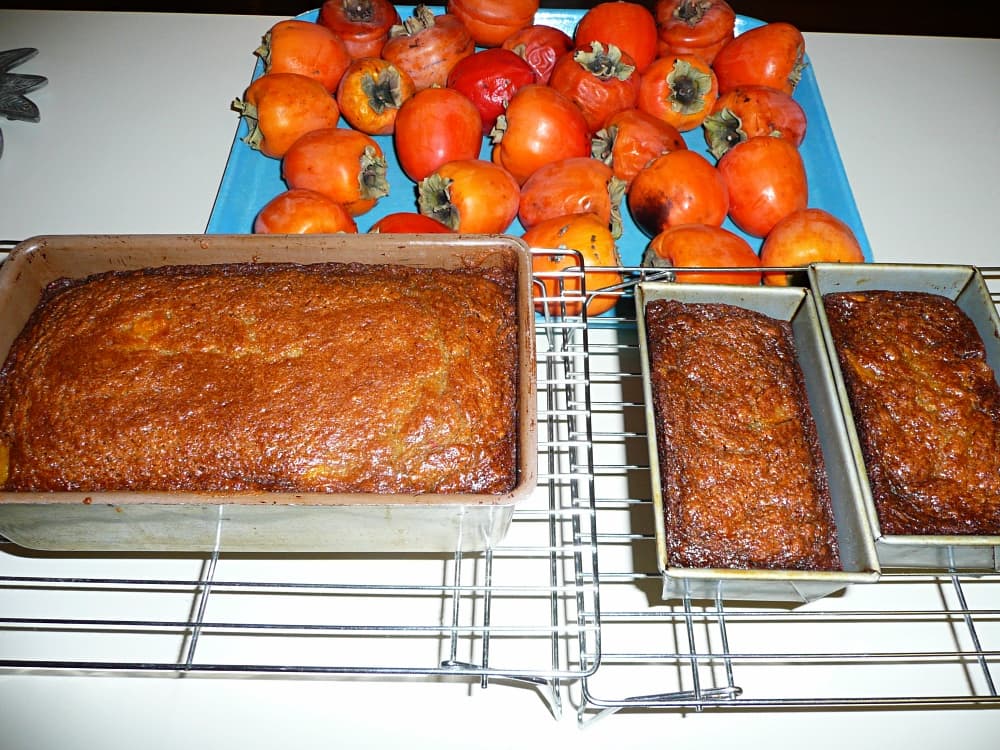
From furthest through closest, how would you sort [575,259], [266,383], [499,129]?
[499,129]
[575,259]
[266,383]

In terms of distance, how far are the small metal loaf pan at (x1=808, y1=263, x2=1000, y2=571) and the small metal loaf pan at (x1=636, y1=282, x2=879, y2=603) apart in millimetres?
15

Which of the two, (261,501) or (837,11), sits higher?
(837,11)

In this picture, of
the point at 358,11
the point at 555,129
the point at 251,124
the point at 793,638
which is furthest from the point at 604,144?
the point at 793,638

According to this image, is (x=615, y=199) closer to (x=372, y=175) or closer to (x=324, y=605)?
(x=372, y=175)

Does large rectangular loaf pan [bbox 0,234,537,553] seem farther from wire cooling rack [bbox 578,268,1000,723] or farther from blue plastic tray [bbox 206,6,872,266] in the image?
blue plastic tray [bbox 206,6,872,266]

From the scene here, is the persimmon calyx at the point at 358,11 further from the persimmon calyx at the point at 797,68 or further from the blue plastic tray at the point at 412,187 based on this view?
the persimmon calyx at the point at 797,68

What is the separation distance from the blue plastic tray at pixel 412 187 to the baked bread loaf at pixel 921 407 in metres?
0.43

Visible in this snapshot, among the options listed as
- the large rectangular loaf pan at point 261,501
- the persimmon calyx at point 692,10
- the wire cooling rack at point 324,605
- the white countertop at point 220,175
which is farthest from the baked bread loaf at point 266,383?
the persimmon calyx at point 692,10

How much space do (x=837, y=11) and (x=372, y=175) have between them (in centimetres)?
262

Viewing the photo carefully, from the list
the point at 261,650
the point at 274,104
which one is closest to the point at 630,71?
the point at 274,104

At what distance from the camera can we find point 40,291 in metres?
1.17

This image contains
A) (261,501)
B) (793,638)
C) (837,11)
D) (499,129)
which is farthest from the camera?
(837,11)

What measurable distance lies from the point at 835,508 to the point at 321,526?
84cm

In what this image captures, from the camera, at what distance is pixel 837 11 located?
296cm
